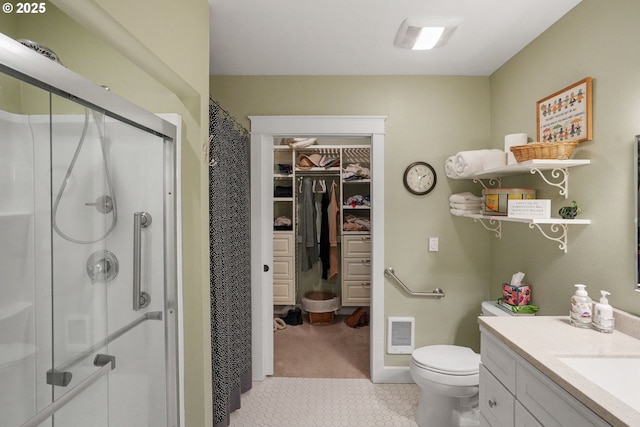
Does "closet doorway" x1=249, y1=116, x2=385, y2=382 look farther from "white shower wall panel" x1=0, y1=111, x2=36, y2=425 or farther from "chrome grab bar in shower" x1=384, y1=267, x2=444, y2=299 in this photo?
"white shower wall panel" x1=0, y1=111, x2=36, y2=425

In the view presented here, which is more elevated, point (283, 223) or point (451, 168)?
point (451, 168)

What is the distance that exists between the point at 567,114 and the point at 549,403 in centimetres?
145

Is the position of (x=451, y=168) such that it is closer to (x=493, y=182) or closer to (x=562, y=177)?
(x=493, y=182)

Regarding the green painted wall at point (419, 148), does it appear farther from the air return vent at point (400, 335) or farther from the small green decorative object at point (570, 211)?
the small green decorative object at point (570, 211)

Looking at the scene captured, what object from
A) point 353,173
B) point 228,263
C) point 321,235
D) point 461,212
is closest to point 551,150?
point 461,212

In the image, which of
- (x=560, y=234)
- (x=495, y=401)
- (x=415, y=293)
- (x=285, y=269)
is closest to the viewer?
(x=495, y=401)

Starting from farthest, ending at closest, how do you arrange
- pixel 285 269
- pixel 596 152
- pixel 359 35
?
pixel 285 269, pixel 359 35, pixel 596 152

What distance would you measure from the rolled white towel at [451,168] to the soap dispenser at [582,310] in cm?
112

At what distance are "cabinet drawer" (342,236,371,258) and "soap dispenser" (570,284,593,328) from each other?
2547mm

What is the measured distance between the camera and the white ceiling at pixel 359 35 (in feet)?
5.76

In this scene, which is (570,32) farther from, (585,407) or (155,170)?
(155,170)

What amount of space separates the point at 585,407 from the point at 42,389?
1528 millimetres

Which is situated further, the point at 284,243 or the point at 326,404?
the point at 284,243

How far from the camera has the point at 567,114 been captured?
1.78 meters
